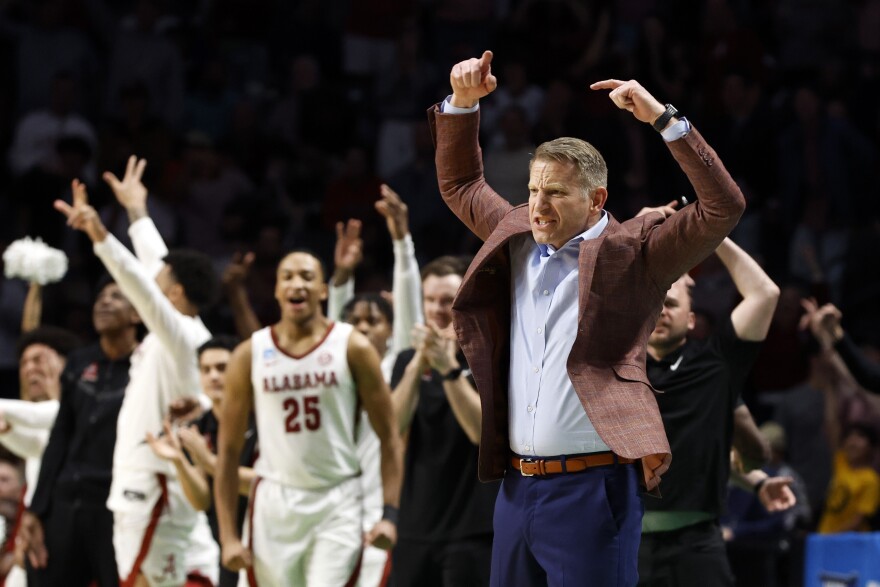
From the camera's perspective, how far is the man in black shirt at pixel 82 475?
25.7 ft

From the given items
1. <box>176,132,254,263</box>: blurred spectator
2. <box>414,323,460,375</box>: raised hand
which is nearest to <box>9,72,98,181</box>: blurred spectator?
<box>176,132,254,263</box>: blurred spectator

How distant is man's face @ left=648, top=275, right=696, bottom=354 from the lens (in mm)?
6102

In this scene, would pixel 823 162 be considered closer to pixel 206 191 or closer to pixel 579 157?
pixel 206 191

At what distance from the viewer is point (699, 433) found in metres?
6.00

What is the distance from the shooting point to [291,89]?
1348 centimetres

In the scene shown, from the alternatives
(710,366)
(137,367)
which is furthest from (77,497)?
(710,366)

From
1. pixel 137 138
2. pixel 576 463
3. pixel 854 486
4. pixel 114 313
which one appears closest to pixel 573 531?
pixel 576 463

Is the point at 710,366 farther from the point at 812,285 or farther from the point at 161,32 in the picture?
the point at 161,32

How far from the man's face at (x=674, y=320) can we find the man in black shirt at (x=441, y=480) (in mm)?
855

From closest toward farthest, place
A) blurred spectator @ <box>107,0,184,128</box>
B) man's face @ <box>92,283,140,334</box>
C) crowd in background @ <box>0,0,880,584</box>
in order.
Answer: man's face @ <box>92,283,140,334</box> → crowd in background @ <box>0,0,880,584</box> → blurred spectator @ <box>107,0,184,128</box>

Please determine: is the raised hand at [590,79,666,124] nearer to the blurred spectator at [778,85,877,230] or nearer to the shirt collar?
the shirt collar

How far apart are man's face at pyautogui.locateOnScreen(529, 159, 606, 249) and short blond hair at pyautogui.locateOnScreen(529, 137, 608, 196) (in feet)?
0.05

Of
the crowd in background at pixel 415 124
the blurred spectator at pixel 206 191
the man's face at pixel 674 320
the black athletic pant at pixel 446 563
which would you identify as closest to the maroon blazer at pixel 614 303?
the man's face at pixel 674 320

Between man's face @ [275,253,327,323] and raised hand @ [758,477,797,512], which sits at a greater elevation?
man's face @ [275,253,327,323]
